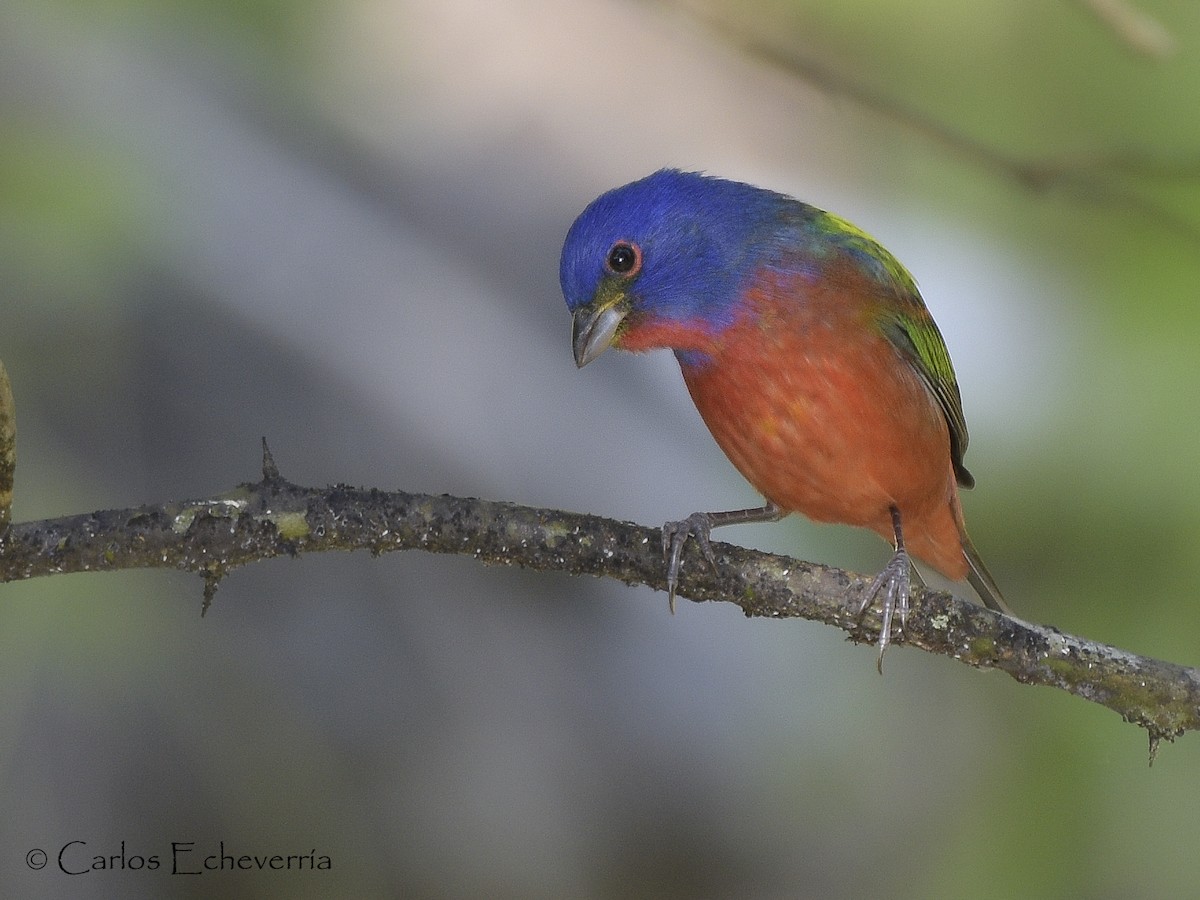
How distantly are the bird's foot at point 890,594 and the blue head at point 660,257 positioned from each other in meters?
0.61

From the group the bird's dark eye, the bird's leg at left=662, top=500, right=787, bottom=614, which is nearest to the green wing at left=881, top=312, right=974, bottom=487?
the bird's leg at left=662, top=500, right=787, bottom=614

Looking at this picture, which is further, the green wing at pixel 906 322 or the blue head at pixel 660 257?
the green wing at pixel 906 322

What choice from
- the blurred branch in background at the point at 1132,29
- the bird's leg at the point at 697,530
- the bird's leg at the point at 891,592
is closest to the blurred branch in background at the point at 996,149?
the blurred branch in background at the point at 1132,29

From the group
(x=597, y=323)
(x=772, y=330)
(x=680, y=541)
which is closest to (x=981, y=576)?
(x=772, y=330)

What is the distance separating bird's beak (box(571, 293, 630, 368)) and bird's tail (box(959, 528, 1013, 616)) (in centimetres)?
112

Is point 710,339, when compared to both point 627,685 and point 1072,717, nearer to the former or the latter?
point 627,685

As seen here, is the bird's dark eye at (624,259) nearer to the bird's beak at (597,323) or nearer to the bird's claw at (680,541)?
the bird's beak at (597,323)

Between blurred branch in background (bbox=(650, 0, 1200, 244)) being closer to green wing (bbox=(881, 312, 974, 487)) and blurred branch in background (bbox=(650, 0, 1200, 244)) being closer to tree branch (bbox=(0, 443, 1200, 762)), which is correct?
green wing (bbox=(881, 312, 974, 487))

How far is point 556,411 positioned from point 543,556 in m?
1.67

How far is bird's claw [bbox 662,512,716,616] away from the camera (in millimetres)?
1989

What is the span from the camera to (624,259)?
234 centimetres

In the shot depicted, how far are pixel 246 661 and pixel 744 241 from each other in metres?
1.76

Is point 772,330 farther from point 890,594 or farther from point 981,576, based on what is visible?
Answer: point 981,576

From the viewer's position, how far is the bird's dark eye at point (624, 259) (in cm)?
232
